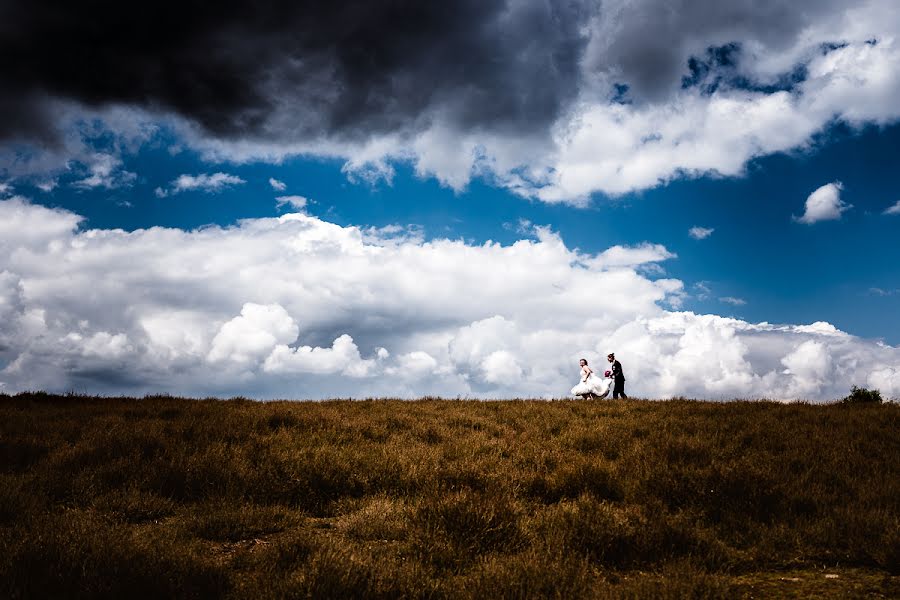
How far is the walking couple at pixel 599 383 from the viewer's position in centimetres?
1769

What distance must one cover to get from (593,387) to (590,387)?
9 centimetres

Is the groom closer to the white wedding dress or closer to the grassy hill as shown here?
the white wedding dress

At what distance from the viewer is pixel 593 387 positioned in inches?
698

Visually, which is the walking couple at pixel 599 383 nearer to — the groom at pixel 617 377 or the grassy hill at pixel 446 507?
the groom at pixel 617 377

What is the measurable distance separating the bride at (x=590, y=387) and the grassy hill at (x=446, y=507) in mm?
7003

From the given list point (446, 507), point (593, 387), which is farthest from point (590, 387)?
point (446, 507)

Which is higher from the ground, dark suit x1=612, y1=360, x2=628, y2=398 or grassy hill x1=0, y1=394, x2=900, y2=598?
dark suit x1=612, y1=360, x2=628, y2=398

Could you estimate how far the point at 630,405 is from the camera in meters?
13.3

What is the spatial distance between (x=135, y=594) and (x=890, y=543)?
236 inches

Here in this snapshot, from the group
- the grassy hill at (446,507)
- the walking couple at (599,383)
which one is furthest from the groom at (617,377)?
the grassy hill at (446,507)

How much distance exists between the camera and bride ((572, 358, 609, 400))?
17656mm

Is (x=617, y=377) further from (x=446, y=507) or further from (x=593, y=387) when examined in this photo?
(x=446, y=507)

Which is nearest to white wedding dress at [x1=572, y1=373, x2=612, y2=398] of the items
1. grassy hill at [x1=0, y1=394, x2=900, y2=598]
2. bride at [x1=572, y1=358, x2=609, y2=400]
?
bride at [x1=572, y1=358, x2=609, y2=400]

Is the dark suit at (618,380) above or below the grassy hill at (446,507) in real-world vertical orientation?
above
